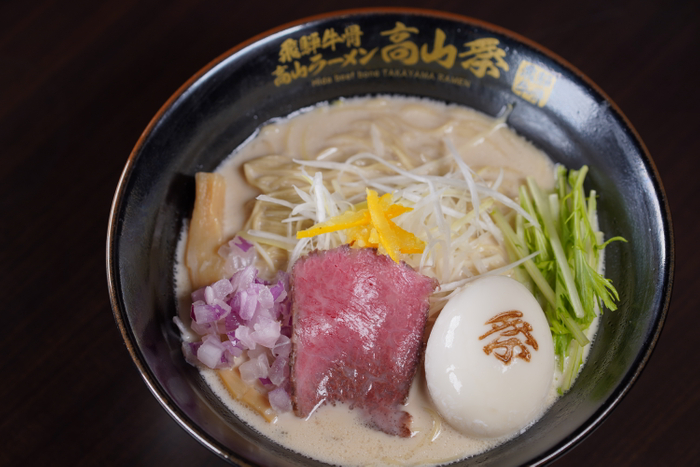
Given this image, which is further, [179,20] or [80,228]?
[179,20]

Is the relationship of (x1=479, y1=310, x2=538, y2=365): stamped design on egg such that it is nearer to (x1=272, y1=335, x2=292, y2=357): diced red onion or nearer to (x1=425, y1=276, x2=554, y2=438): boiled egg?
(x1=425, y1=276, x2=554, y2=438): boiled egg

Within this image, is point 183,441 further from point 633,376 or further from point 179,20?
point 179,20

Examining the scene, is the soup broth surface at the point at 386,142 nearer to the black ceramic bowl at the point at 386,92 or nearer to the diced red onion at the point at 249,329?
the black ceramic bowl at the point at 386,92

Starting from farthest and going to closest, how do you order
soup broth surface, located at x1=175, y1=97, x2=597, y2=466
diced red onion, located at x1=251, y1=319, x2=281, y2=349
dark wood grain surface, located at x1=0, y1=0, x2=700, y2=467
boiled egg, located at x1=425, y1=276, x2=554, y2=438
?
1. soup broth surface, located at x1=175, y1=97, x2=597, y2=466
2. dark wood grain surface, located at x1=0, y1=0, x2=700, y2=467
3. diced red onion, located at x1=251, y1=319, x2=281, y2=349
4. boiled egg, located at x1=425, y1=276, x2=554, y2=438

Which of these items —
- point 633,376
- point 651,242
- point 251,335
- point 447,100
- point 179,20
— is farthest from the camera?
point 179,20

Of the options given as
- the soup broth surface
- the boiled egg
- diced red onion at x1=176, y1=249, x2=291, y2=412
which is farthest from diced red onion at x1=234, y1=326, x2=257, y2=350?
the boiled egg

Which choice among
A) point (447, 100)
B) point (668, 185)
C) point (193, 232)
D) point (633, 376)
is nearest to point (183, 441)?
point (193, 232)

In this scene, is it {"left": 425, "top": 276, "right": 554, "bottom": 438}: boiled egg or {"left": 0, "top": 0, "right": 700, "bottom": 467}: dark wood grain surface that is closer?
{"left": 425, "top": 276, "right": 554, "bottom": 438}: boiled egg
